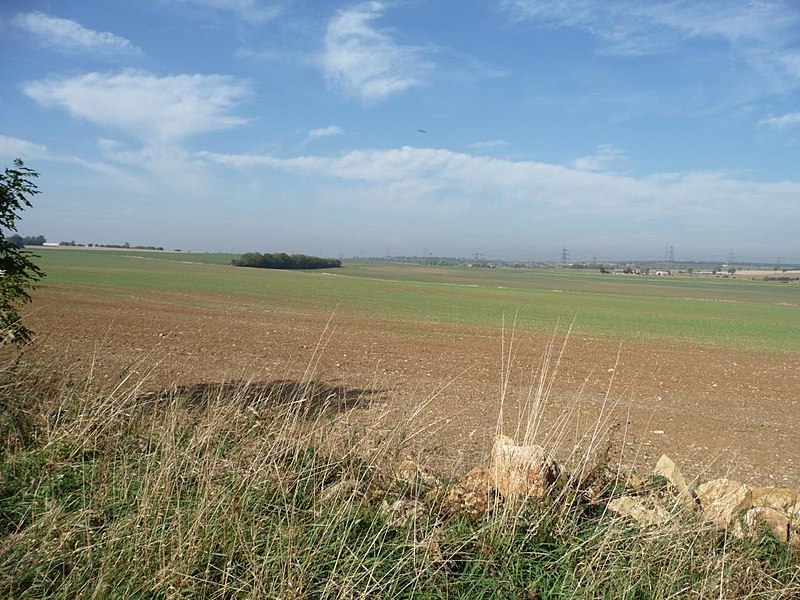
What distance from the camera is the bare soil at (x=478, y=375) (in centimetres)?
914

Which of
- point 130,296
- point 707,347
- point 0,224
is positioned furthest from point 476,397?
point 130,296

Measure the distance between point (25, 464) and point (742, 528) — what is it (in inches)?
240

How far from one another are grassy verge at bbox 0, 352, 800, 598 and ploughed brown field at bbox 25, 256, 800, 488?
77cm

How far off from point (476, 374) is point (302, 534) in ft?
47.5

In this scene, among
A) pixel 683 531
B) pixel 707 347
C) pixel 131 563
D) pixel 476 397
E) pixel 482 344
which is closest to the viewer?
pixel 131 563

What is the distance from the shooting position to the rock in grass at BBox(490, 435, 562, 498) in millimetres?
4402

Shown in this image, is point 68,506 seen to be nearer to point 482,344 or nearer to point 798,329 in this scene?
point 482,344

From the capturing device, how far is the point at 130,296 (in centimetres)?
4266

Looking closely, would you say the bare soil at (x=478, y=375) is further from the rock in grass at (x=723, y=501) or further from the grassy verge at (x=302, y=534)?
the grassy verge at (x=302, y=534)

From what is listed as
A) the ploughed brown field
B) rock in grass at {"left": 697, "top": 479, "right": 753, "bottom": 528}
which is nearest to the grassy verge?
rock in grass at {"left": 697, "top": 479, "right": 753, "bottom": 528}

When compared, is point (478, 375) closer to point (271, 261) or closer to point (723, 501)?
point (723, 501)

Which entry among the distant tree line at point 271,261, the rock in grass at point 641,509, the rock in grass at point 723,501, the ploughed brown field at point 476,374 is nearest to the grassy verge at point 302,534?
the rock in grass at point 641,509

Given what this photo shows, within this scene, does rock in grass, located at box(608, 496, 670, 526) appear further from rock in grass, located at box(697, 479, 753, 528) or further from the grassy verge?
rock in grass, located at box(697, 479, 753, 528)

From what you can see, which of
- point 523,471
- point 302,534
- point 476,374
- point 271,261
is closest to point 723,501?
point 523,471
